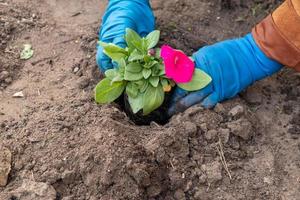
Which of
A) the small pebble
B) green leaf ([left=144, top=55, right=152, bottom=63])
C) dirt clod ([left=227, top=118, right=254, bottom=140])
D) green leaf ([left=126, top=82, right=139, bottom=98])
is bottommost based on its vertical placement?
the small pebble

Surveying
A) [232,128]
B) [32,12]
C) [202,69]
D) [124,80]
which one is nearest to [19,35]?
[32,12]

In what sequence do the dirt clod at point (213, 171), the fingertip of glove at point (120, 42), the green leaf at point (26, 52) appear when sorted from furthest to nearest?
the green leaf at point (26, 52) < the fingertip of glove at point (120, 42) < the dirt clod at point (213, 171)

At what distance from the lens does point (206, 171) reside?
5.86ft

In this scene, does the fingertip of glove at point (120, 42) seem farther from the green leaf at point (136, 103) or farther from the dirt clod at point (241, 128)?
the dirt clod at point (241, 128)

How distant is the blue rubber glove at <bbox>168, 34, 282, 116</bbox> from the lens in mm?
1939

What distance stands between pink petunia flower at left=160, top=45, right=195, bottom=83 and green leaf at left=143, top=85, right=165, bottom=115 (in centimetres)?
6

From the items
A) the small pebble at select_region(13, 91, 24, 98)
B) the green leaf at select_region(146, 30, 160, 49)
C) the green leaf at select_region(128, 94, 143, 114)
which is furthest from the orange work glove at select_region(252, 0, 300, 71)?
the small pebble at select_region(13, 91, 24, 98)

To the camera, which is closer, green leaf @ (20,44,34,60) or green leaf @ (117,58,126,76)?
green leaf @ (117,58,126,76)

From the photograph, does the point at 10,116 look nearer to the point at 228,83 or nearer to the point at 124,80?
the point at 124,80

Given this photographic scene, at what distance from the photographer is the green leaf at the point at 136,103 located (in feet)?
6.03

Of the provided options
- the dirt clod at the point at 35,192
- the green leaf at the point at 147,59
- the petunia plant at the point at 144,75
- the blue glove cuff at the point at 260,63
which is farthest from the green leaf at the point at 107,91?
the blue glove cuff at the point at 260,63

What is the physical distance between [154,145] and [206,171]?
0.63ft

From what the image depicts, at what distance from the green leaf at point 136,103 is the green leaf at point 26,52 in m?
0.58

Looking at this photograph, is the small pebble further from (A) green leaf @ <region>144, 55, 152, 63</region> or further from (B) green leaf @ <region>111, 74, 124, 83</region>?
(A) green leaf @ <region>144, 55, 152, 63</region>
